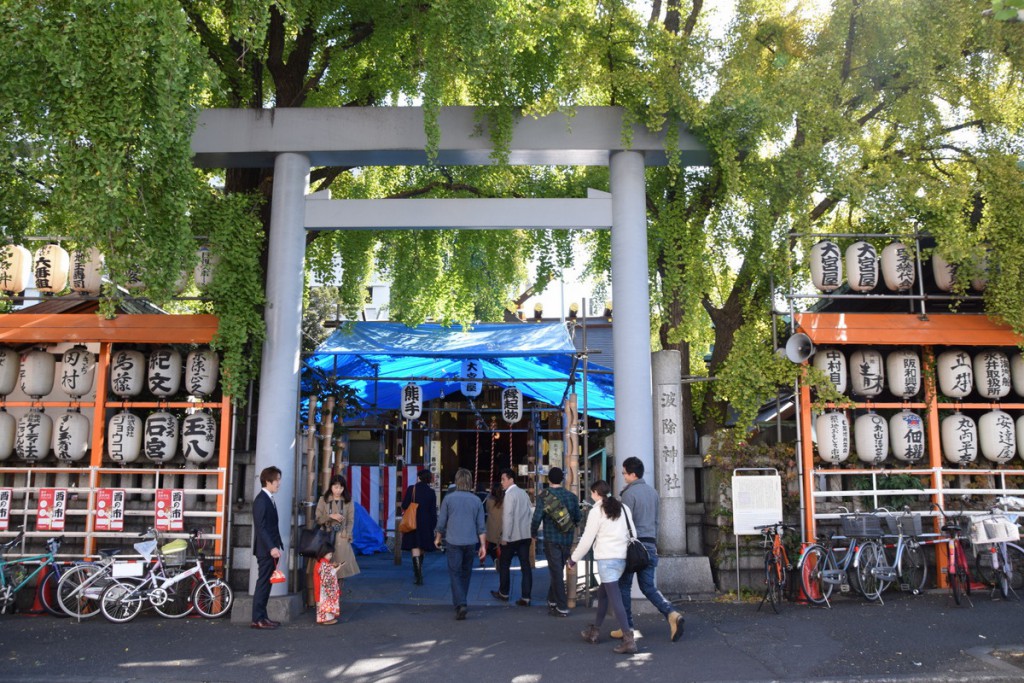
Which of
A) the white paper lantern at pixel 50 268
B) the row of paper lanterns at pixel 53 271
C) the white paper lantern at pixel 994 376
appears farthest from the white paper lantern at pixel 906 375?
the white paper lantern at pixel 50 268

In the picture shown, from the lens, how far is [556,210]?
34.8 ft

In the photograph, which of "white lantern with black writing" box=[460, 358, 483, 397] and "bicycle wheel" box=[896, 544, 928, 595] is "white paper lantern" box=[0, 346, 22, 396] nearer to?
"white lantern with black writing" box=[460, 358, 483, 397]

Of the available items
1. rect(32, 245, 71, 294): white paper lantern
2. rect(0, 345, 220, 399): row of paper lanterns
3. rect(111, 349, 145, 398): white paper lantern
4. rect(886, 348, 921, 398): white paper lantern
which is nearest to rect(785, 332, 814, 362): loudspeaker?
rect(886, 348, 921, 398): white paper lantern

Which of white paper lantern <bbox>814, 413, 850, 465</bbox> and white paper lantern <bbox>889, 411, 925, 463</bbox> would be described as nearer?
white paper lantern <bbox>814, 413, 850, 465</bbox>

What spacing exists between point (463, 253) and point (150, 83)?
6.77 m

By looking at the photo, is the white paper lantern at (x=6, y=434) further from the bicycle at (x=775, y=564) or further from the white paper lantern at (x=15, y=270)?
the bicycle at (x=775, y=564)

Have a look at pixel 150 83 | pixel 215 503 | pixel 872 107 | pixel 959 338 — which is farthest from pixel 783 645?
pixel 150 83

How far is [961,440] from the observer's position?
11031mm

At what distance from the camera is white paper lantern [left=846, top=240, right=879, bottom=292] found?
11.2m

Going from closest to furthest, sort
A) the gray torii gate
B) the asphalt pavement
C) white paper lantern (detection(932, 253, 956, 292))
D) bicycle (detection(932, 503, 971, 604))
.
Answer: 1. the asphalt pavement
2. bicycle (detection(932, 503, 971, 604))
3. the gray torii gate
4. white paper lantern (detection(932, 253, 956, 292))

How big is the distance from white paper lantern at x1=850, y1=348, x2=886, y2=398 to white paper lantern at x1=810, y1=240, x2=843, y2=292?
3.32 feet

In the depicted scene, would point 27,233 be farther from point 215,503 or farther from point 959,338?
point 959,338

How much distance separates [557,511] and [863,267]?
206 inches

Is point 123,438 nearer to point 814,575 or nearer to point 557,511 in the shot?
point 557,511
